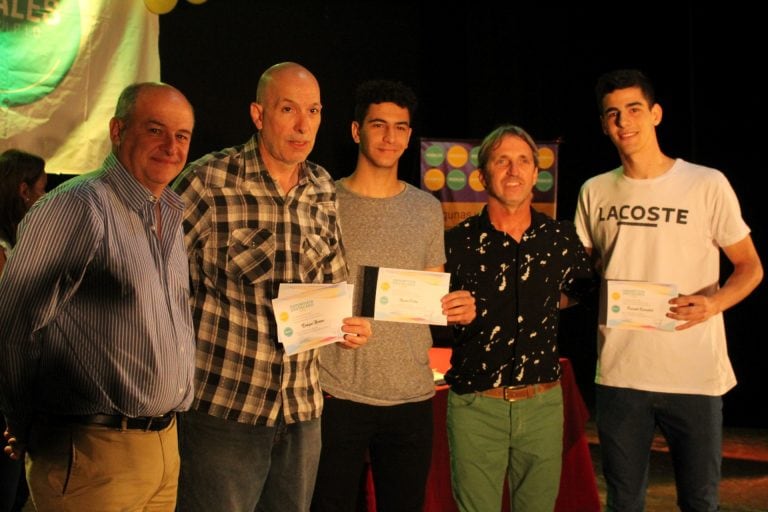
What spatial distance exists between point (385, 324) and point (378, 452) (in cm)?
46

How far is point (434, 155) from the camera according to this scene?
21.4 ft

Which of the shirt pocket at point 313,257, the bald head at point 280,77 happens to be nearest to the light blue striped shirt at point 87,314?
the shirt pocket at point 313,257

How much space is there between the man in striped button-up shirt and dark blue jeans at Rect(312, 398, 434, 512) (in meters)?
0.71

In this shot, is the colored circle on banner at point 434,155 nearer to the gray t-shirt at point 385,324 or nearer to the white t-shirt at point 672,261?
the white t-shirt at point 672,261

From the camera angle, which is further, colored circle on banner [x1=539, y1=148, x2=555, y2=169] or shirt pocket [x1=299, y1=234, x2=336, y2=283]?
colored circle on banner [x1=539, y1=148, x2=555, y2=169]

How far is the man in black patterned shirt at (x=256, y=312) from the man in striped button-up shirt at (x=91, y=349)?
219mm

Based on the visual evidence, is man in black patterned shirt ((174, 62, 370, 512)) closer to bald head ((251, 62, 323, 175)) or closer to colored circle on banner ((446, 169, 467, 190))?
bald head ((251, 62, 323, 175))

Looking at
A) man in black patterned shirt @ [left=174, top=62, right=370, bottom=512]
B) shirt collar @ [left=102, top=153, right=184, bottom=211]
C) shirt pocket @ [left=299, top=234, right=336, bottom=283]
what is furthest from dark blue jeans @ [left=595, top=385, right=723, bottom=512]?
shirt collar @ [left=102, top=153, right=184, bottom=211]

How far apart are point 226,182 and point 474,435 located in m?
1.25

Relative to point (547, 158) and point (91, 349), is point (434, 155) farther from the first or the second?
point (91, 349)

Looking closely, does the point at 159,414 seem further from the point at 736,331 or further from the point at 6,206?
the point at 736,331

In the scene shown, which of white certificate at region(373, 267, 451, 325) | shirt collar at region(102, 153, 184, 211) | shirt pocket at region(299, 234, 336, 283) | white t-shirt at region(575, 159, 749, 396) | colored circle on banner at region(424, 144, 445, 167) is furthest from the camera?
colored circle on banner at region(424, 144, 445, 167)

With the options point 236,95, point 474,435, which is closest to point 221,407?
point 474,435

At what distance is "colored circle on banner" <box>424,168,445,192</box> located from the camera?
656 cm
